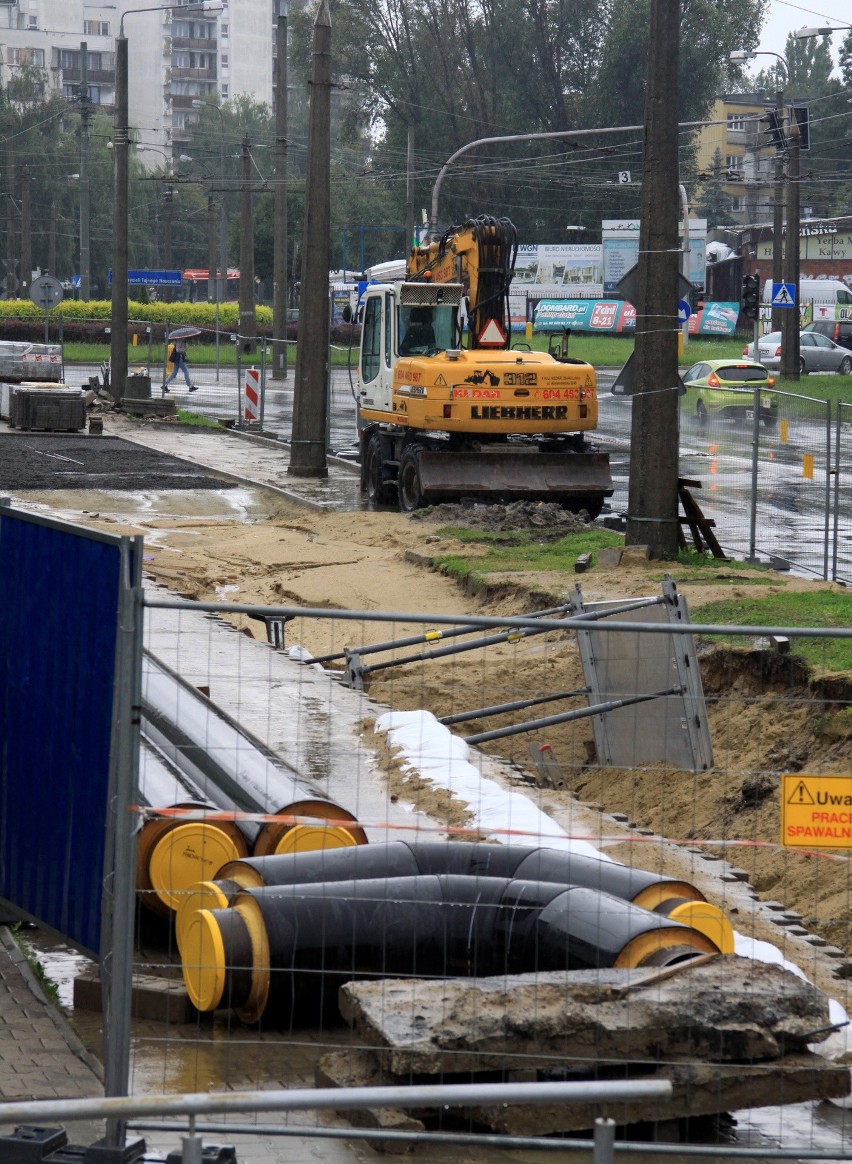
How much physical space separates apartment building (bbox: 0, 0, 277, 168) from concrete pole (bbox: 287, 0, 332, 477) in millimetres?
126062

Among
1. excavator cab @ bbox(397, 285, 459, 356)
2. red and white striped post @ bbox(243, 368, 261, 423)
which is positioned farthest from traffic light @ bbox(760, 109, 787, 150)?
excavator cab @ bbox(397, 285, 459, 356)

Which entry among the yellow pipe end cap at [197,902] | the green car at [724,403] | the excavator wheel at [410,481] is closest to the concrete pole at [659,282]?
the green car at [724,403]

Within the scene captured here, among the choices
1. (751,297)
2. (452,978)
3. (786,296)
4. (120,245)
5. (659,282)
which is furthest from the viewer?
(751,297)

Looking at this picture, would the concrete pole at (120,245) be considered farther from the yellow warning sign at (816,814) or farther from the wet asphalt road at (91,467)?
the yellow warning sign at (816,814)

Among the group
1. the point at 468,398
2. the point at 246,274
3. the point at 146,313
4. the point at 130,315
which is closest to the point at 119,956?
the point at 468,398

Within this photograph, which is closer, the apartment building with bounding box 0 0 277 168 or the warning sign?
the warning sign

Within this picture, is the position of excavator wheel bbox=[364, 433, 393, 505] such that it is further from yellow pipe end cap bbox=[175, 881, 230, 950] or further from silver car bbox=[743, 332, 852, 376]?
silver car bbox=[743, 332, 852, 376]

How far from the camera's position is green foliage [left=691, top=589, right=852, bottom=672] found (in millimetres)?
11692

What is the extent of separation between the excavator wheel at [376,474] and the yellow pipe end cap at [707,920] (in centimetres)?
1732

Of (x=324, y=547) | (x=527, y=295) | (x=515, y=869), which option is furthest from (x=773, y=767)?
(x=527, y=295)

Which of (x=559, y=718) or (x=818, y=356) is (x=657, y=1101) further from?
(x=818, y=356)

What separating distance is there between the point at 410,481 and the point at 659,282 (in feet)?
25.4

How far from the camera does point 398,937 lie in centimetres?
562

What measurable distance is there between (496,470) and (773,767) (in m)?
11.5
